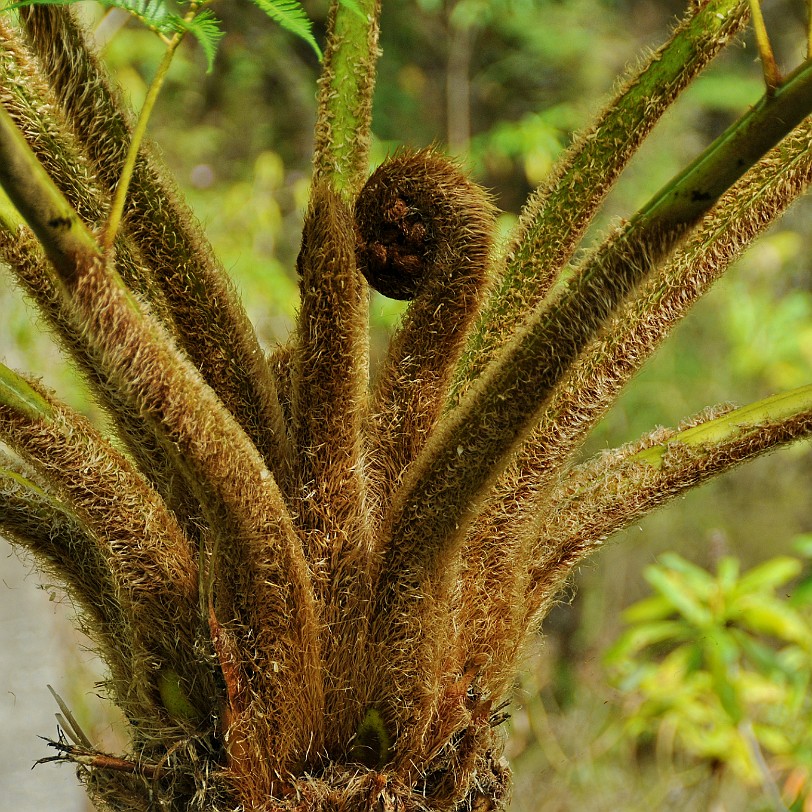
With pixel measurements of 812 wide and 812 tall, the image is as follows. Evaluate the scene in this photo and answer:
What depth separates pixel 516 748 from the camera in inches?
127

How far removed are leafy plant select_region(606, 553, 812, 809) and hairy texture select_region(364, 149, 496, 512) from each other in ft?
4.52

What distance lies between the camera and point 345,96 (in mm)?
833

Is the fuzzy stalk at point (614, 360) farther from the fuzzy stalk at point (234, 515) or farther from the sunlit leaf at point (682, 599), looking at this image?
the sunlit leaf at point (682, 599)

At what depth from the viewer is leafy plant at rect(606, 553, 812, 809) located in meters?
2.09

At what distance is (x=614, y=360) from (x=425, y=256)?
0.20 metres

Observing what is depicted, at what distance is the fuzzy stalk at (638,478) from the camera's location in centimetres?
80

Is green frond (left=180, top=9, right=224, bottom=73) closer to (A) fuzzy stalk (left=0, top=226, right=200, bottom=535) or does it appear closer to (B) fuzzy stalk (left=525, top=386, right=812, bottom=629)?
(A) fuzzy stalk (left=0, top=226, right=200, bottom=535)

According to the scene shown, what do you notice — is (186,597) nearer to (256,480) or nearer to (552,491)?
(256,480)

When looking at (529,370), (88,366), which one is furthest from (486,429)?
(88,366)

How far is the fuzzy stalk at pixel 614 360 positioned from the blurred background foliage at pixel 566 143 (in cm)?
291

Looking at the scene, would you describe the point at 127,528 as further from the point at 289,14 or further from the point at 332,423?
the point at 289,14

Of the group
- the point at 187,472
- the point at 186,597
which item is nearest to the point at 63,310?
the point at 187,472

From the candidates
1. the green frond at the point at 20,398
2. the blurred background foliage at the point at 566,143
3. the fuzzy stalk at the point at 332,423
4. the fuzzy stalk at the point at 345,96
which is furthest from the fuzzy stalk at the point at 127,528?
the blurred background foliage at the point at 566,143

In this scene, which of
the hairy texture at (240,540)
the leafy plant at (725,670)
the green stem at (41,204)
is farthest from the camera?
the leafy plant at (725,670)
